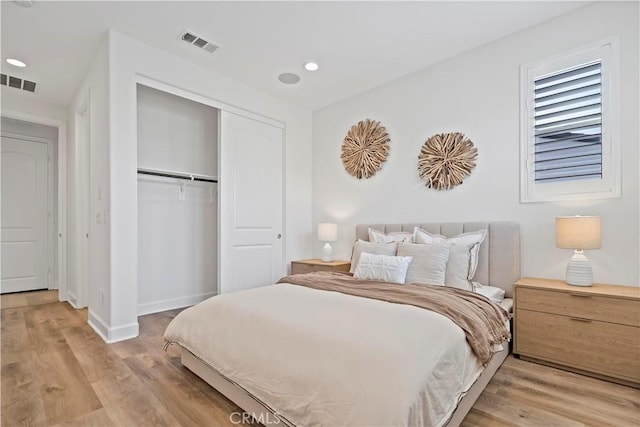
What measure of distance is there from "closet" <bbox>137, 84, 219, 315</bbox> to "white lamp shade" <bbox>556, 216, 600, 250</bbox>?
3740 millimetres

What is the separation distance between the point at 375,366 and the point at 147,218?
11.0ft

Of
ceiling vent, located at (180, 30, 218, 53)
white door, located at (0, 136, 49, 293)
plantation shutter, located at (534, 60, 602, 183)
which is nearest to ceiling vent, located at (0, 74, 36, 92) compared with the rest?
white door, located at (0, 136, 49, 293)

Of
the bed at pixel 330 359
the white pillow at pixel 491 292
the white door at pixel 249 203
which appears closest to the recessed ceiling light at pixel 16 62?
the white door at pixel 249 203

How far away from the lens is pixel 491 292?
8.71 feet

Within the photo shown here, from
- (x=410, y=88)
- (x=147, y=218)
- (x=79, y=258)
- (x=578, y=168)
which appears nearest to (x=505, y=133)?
(x=578, y=168)

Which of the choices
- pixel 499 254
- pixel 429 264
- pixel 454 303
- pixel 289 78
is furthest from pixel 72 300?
pixel 499 254

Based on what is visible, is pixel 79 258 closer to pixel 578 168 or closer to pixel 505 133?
pixel 505 133

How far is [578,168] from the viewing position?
2.60 meters

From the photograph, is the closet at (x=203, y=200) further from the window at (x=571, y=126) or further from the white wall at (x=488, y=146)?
the window at (x=571, y=126)

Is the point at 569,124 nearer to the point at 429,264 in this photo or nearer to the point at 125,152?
the point at 429,264

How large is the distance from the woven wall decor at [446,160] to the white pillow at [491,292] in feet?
3.48

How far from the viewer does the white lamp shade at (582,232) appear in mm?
2271

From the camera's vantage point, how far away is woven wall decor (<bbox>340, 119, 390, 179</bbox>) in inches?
154

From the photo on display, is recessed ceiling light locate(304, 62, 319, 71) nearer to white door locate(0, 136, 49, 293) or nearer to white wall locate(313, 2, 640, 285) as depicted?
white wall locate(313, 2, 640, 285)
